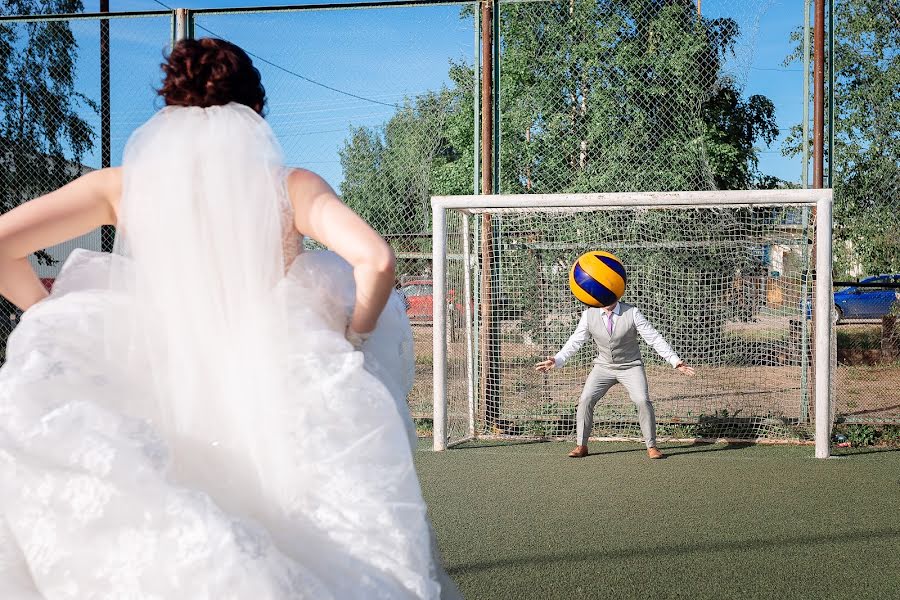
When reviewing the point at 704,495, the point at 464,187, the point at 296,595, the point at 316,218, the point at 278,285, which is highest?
the point at 464,187

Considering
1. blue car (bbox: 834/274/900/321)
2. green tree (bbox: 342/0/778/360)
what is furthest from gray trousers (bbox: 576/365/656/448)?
blue car (bbox: 834/274/900/321)

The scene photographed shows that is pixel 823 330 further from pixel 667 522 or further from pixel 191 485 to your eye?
pixel 191 485

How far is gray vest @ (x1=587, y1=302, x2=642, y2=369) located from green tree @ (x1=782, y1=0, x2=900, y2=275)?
2.33 meters

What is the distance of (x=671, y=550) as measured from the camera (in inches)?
178

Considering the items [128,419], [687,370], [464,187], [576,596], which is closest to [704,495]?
[687,370]

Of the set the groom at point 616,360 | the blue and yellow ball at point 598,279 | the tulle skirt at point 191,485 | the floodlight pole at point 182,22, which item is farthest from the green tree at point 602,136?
the tulle skirt at point 191,485

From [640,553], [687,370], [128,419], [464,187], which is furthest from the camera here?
[464,187]

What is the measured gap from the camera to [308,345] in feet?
7.77

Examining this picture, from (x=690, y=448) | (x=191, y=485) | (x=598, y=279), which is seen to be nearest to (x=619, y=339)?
(x=598, y=279)

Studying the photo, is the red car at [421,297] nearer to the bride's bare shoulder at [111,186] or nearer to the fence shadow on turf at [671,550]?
the fence shadow on turf at [671,550]

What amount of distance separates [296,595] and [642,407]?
17.7 feet

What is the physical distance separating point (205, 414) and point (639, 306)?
6.75 meters

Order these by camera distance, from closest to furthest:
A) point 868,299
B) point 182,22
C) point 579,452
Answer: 1. point 579,452
2. point 182,22
3. point 868,299

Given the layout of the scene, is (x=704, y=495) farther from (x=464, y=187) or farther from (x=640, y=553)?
(x=464, y=187)
